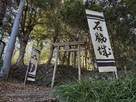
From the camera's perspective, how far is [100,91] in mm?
2656

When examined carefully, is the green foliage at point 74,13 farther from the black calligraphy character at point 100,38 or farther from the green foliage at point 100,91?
the green foliage at point 100,91

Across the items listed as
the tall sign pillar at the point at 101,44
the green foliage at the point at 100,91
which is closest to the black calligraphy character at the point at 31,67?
the tall sign pillar at the point at 101,44

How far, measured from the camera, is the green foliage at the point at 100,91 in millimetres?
2520

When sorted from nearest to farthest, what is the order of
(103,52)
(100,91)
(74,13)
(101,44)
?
(100,91), (103,52), (101,44), (74,13)

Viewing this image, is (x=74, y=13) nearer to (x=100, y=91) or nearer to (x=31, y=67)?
(x=31, y=67)

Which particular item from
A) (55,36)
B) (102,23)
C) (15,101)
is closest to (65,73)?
(55,36)

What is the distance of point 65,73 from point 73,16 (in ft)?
11.1

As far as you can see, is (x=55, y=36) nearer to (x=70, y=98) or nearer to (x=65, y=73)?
(x=65, y=73)

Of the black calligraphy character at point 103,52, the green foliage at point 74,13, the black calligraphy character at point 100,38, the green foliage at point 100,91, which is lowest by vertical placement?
the green foliage at point 100,91

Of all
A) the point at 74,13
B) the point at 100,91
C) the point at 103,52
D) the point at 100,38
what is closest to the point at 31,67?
the point at 74,13

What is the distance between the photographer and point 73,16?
25.6ft

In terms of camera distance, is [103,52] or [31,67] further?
[31,67]

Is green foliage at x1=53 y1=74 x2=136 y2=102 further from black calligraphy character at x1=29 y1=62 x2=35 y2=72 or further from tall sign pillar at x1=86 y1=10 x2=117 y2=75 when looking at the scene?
black calligraphy character at x1=29 y1=62 x2=35 y2=72

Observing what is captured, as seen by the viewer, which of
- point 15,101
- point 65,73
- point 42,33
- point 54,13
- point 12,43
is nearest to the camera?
point 15,101
